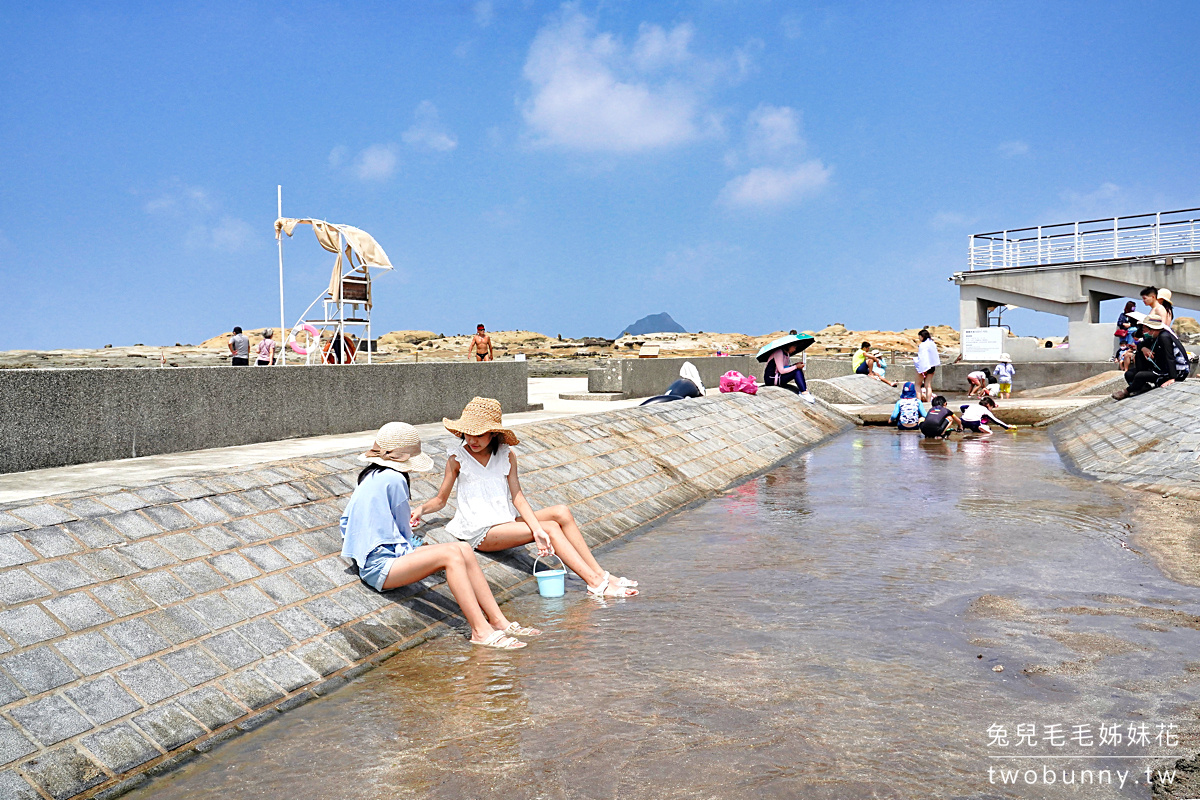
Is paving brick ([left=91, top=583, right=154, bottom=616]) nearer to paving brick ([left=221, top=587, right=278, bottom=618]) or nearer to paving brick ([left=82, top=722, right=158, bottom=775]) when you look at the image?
paving brick ([left=221, top=587, right=278, bottom=618])

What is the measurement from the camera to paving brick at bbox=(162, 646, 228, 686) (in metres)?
4.50

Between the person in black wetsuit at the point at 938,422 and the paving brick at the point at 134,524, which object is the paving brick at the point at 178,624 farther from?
the person in black wetsuit at the point at 938,422

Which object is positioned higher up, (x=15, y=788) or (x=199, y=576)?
(x=199, y=576)

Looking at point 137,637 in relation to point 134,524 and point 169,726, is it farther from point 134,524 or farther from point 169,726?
point 134,524

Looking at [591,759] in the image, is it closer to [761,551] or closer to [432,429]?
[761,551]

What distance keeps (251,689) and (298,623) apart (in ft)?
2.03

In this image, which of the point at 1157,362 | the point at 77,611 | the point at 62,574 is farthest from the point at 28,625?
the point at 1157,362

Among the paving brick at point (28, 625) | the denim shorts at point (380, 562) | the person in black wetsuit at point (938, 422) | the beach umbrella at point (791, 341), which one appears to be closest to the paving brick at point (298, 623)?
the denim shorts at point (380, 562)

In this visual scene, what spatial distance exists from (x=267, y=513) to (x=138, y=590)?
1.25m

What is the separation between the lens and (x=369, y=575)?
18.8ft

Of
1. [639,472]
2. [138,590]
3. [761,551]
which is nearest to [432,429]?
[639,472]

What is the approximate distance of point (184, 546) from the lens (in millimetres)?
5293

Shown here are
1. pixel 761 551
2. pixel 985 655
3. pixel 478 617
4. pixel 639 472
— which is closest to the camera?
pixel 985 655

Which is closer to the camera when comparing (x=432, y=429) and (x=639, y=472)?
(x=639, y=472)
